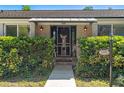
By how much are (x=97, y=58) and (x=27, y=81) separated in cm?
338

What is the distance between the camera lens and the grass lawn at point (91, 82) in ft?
42.7

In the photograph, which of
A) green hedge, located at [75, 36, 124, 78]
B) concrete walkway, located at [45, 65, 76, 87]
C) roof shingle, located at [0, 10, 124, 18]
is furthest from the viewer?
roof shingle, located at [0, 10, 124, 18]

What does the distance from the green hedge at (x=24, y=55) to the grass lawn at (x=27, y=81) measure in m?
0.43

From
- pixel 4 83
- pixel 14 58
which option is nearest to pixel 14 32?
pixel 14 58

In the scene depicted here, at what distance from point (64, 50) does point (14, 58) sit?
24.4 ft

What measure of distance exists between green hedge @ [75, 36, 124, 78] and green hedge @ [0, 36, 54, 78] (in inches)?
68.8

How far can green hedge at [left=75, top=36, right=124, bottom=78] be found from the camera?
47.2ft

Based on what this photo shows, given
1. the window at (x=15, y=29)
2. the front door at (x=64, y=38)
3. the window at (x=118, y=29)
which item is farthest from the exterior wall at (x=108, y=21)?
the window at (x=15, y=29)

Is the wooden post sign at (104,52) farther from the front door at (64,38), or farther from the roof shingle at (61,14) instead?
the front door at (64,38)

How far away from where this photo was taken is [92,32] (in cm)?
1927

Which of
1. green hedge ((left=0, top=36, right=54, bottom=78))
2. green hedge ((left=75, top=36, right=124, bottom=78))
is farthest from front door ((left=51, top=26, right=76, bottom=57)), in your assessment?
green hedge ((left=75, top=36, right=124, bottom=78))

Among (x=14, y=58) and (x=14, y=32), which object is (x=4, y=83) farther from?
(x=14, y=32)

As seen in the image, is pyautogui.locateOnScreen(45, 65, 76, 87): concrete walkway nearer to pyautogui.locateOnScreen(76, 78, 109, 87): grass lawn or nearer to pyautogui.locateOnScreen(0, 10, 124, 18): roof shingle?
pyautogui.locateOnScreen(76, 78, 109, 87): grass lawn

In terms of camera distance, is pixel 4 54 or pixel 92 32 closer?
pixel 4 54
